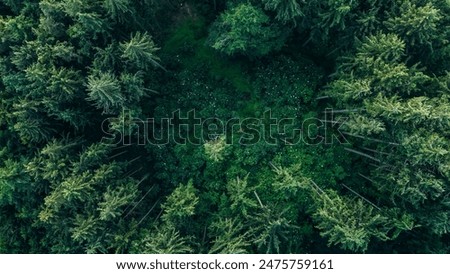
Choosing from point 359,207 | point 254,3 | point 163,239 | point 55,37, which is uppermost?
point 254,3

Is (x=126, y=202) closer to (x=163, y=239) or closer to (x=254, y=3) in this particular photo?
(x=163, y=239)

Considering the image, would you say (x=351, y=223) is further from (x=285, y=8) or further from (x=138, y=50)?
(x=138, y=50)

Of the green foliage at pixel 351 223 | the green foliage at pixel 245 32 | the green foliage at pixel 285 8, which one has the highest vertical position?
the green foliage at pixel 285 8

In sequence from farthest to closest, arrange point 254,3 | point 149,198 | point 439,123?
1. point 149,198
2. point 254,3
3. point 439,123

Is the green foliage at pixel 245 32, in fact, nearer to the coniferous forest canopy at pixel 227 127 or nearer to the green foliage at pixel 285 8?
the coniferous forest canopy at pixel 227 127


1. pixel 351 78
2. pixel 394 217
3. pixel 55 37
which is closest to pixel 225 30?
pixel 351 78

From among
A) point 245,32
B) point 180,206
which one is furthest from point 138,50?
point 180,206

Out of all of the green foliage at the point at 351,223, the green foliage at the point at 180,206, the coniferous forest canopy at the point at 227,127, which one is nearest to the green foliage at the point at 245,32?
the coniferous forest canopy at the point at 227,127

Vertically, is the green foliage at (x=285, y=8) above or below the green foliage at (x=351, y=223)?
above
